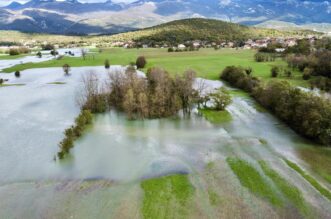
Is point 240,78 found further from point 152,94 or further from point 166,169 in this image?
point 166,169

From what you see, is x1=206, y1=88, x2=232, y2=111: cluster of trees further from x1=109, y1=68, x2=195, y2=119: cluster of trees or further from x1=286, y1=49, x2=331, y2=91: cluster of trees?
x1=286, y1=49, x2=331, y2=91: cluster of trees

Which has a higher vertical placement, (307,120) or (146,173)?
(307,120)

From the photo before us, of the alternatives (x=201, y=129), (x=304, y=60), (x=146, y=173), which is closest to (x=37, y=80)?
(x=201, y=129)

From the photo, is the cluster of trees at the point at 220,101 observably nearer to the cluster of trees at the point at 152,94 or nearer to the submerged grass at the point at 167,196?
the cluster of trees at the point at 152,94

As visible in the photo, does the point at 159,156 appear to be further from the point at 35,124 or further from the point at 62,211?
the point at 35,124

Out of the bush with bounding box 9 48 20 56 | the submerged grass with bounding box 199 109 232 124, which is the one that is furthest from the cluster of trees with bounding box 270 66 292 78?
the bush with bounding box 9 48 20 56

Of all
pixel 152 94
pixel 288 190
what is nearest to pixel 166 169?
pixel 288 190
